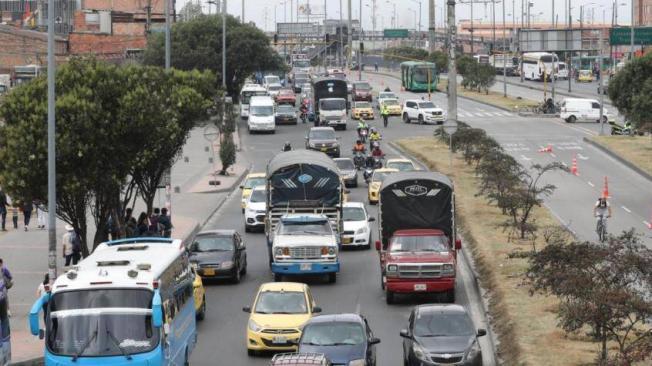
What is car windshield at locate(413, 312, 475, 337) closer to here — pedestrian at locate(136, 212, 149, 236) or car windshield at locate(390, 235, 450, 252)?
car windshield at locate(390, 235, 450, 252)

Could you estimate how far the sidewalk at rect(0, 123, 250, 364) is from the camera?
29.5 meters

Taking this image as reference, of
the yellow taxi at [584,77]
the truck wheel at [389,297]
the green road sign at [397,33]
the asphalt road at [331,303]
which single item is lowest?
the asphalt road at [331,303]

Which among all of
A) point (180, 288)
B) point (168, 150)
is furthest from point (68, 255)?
point (180, 288)

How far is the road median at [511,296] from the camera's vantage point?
82.9 ft

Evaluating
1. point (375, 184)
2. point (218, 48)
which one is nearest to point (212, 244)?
point (375, 184)

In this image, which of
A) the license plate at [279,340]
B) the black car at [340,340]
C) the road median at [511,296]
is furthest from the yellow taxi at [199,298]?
the road median at [511,296]

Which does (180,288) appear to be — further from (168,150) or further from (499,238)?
(499,238)

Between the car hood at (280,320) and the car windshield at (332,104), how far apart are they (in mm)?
60589

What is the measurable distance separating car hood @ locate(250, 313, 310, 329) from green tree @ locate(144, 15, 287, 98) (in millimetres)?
72333

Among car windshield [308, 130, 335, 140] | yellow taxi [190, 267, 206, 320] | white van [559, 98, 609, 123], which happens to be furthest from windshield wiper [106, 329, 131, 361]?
white van [559, 98, 609, 123]

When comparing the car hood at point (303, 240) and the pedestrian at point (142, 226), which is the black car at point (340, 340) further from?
the pedestrian at point (142, 226)

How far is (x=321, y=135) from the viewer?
7056 cm

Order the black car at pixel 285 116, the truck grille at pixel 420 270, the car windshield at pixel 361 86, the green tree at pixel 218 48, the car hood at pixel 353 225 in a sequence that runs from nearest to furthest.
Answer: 1. the truck grille at pixel 420 270
2. the car hood at pixel 353 225
3. the black car at pixel 285 116
4. the green tree at pixel 218 48
5. the car windshield at pixel 361 86

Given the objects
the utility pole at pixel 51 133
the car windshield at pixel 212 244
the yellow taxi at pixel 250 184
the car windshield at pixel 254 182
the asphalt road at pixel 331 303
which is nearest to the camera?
the asphalt road at pixel 331 303
